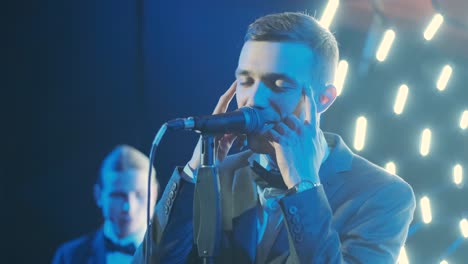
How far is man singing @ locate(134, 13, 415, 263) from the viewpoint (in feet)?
5.00

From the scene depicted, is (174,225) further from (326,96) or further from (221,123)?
(326,96)

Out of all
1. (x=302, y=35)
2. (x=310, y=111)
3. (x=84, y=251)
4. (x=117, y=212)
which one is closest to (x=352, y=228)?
(x=310, y=111)

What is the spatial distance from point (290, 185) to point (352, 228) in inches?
11.2

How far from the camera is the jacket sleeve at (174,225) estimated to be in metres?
1.70

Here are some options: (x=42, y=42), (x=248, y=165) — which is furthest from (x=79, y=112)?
(x=248, y=165)

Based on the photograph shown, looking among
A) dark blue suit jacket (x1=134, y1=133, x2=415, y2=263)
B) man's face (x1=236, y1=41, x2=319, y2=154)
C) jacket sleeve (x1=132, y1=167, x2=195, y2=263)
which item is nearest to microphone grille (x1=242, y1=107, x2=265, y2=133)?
man's face (x1=236, y1=41, x2=319, y2=154)

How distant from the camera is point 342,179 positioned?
5.95 feet

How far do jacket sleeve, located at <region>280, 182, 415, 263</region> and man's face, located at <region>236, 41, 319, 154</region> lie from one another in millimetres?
215

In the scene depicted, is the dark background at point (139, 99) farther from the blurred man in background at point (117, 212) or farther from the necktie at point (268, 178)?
the necktie at point (268, 178)

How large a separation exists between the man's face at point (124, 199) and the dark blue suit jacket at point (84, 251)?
8 centimetres

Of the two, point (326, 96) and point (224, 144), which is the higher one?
point (326, 96)

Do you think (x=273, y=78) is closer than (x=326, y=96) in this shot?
Yes

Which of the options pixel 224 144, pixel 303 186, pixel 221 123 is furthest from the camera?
pixel 224 144

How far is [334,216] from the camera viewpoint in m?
1.75
